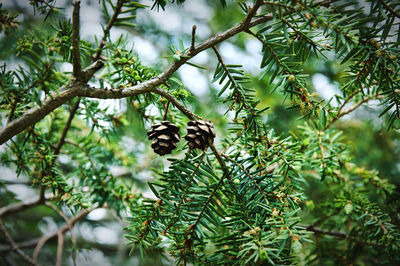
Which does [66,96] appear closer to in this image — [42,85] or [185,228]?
[42,85]

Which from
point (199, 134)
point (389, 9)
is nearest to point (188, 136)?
point (199, 134)

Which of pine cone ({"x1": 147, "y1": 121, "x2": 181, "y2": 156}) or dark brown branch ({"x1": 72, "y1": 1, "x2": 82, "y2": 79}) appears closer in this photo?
dark brown branch ({"x1": 72, "y1": 1, "x2": 82, "y2": 79})

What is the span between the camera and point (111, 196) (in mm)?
802

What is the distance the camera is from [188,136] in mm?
479

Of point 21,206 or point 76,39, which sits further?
point 21,206

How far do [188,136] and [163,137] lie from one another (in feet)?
0.20

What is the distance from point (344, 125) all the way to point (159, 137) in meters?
1.17

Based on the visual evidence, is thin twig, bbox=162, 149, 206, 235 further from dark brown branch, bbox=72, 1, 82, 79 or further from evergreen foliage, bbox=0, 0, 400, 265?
dark brown branch, bbox=72, 1, 82, 79

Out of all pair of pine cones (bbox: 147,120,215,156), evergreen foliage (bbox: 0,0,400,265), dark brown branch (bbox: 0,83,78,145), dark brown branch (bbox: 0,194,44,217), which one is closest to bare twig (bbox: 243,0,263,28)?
evergreen foliage (bbox: 0,0,400,265)

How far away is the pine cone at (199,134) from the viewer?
483 mm

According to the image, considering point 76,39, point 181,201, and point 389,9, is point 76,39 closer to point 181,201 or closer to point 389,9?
point 181,201

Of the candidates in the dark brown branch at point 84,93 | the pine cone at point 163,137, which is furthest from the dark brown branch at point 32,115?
the pine cone at point 163,137

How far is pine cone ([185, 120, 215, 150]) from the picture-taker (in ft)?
1.59

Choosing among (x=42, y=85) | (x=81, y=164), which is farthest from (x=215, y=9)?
(x=42, y=85)
